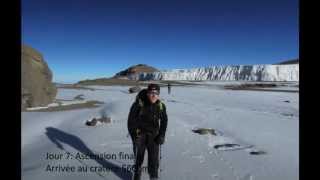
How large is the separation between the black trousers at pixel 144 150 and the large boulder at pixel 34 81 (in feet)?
32.6

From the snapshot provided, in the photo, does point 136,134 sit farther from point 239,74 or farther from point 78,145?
point 239,74

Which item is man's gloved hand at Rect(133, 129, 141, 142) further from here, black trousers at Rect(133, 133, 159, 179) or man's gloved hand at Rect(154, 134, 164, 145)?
man's gloved hand at Rect(154, 134, 164, 145)

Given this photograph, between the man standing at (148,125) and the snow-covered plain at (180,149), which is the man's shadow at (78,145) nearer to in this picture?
the snow-covered plain at (180,149)

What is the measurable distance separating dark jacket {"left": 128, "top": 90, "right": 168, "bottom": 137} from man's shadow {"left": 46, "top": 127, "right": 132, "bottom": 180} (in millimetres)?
765

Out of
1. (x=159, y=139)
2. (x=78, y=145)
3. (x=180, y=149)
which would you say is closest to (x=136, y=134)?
(x=159, y=139)

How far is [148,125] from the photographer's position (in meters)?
4.91

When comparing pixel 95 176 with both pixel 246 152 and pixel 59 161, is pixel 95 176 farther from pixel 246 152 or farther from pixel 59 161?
pixel 246 152

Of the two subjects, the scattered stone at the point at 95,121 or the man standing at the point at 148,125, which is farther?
the scattered stone at the point at 95,121

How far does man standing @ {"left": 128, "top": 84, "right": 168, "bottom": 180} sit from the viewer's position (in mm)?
4732

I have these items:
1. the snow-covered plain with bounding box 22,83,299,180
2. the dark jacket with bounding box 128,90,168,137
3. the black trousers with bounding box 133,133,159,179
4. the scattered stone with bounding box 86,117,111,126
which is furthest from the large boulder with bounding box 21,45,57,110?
the dark jacket with bounding box 128,90,168,137

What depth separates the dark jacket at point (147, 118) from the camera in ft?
15.7

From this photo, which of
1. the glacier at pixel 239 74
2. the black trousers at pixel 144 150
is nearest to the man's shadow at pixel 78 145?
the black trousers at pixel 144 150
